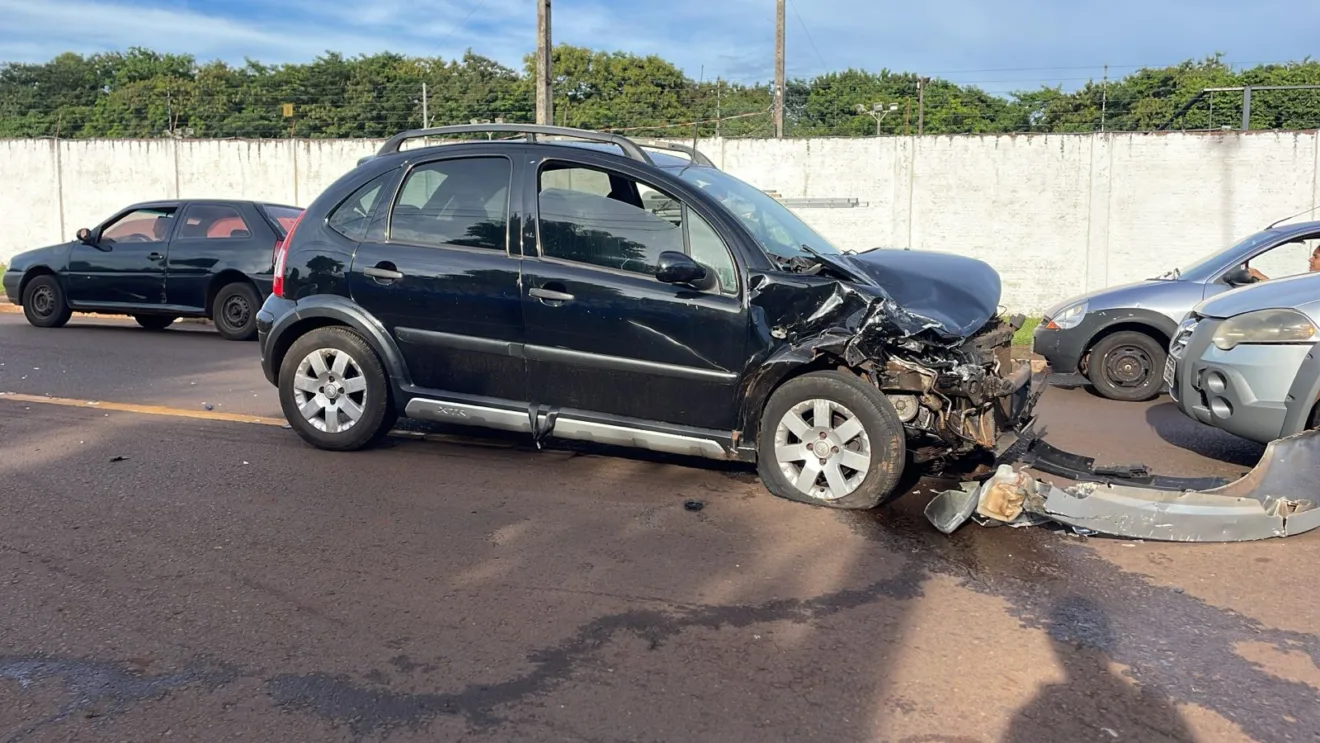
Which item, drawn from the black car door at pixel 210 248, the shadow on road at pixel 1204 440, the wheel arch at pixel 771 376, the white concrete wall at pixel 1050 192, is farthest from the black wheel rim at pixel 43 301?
the shadow on road at pixel 1204 440

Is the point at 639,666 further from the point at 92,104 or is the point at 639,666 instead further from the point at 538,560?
the point at 92,104

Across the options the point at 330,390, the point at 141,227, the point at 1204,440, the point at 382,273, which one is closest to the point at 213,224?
the point at 141,227

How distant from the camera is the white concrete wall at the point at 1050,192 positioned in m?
14.7

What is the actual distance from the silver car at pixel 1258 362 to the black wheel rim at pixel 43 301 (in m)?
12.8

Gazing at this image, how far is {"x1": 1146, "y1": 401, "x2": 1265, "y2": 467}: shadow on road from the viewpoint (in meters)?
6.88

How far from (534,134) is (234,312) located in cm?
756

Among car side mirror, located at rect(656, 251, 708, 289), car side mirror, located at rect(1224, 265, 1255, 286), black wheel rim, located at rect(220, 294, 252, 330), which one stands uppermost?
car side mirror, located at rect(656, 251, 708, 289)

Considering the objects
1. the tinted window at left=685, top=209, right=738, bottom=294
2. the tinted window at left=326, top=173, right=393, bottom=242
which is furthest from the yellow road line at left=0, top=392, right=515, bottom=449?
the tinted window at left=685, top=209, right=738, bottom=294

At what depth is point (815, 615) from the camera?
13.2 feet

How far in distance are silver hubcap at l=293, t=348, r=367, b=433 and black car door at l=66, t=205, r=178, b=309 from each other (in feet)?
23.5

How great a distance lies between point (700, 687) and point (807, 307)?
2.43 metres

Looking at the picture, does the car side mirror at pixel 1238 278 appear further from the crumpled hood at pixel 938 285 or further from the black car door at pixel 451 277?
the black car door at pixel 451 277

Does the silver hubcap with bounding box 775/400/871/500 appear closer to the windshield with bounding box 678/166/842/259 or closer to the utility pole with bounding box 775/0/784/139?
the windshield with bounding box 678/166/842/259

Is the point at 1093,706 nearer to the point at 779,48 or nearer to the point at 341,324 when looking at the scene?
the point at 341,324
